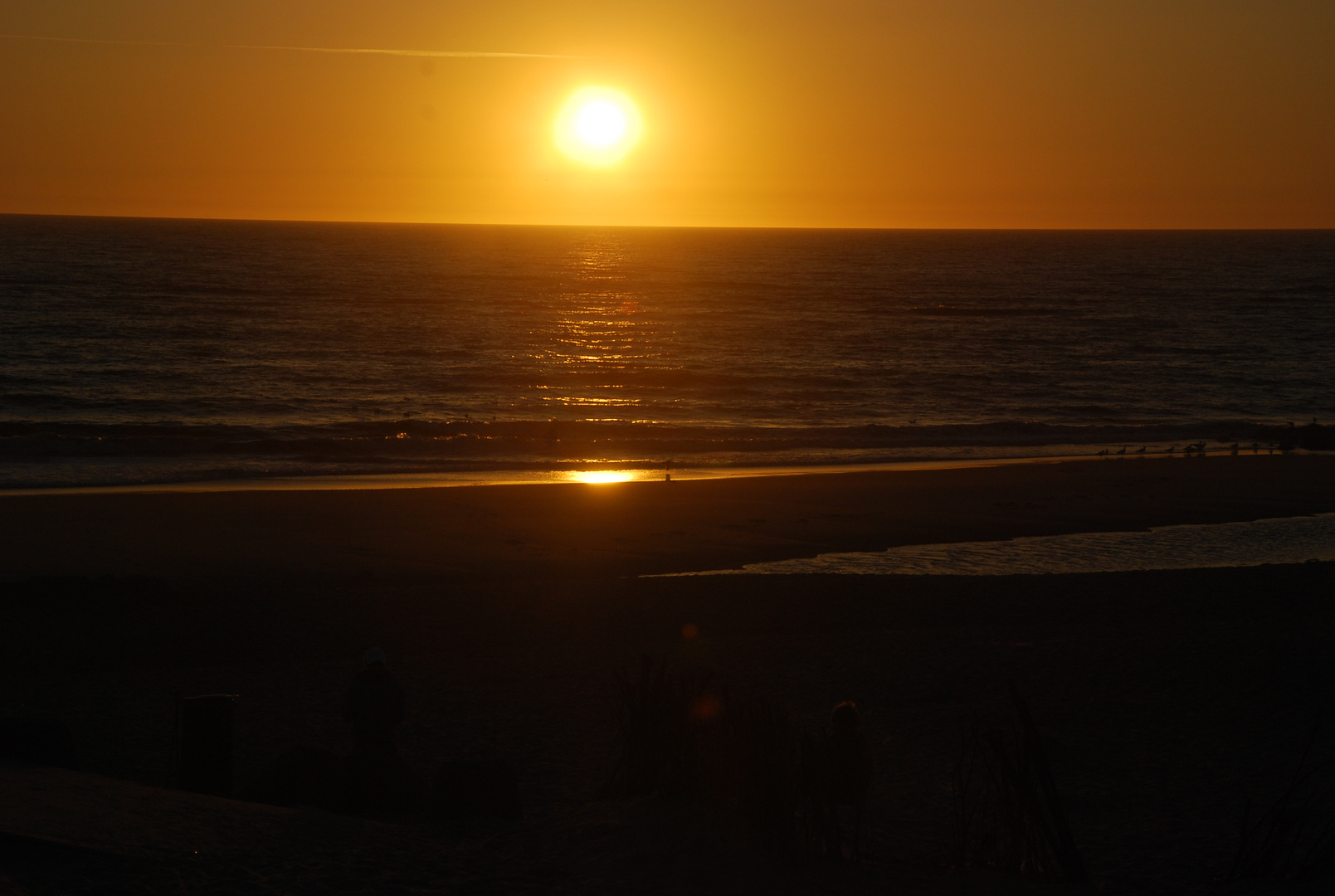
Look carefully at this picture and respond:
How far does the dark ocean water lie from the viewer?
2494cm

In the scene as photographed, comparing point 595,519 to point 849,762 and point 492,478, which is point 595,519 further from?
point 849,762

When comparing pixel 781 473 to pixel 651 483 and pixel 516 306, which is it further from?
pixel 516 306

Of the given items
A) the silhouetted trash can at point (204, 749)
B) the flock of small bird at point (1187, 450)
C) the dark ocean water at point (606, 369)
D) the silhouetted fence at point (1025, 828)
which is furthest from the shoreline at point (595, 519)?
the silhouetted fence at point (1025, 828)

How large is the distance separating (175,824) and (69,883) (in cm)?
81

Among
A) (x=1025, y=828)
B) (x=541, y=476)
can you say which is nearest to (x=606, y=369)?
(x=541, y=476)

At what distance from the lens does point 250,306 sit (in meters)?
58.9

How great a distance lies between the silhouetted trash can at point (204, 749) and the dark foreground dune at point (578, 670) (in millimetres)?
386

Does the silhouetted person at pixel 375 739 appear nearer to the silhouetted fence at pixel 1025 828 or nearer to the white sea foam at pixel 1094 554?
the silhouetted fence at pixel 1025 828

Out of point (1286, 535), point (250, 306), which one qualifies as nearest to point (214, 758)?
point (1286, 535)

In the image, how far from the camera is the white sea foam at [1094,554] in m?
13.2

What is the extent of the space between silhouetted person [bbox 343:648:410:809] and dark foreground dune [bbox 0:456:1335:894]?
9.9 inches

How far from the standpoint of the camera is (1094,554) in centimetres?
1409

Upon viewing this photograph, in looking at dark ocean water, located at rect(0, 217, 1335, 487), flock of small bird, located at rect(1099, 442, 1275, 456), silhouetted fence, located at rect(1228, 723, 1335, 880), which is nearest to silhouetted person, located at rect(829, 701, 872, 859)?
silhouetted fence, located at rect(1228, 723, 1335, 880)

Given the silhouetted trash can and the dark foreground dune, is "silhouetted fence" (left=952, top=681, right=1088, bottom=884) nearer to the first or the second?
the dark foreground dune
